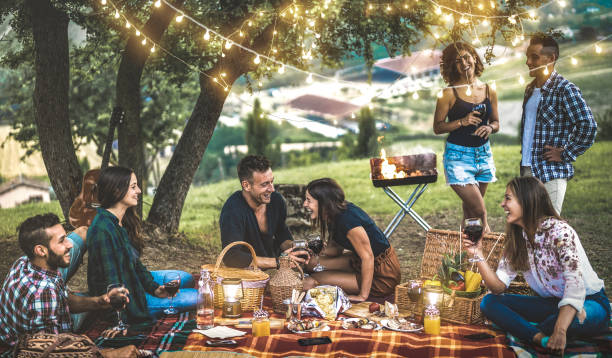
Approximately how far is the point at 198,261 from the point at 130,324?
11.0ft

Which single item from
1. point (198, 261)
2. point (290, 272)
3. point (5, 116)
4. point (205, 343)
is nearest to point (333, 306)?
point (290, 272)

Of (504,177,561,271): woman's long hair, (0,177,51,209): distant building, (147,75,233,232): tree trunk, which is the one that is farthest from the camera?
(0,177,51,209): distant building

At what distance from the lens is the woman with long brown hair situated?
141 inches

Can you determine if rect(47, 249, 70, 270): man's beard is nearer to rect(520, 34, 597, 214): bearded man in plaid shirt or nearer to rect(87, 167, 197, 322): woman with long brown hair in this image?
rect(87, 167, 197, 322): woman with long brown hair

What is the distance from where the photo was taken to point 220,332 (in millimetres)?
3516

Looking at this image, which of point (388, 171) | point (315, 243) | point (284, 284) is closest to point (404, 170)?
point (388, 171)

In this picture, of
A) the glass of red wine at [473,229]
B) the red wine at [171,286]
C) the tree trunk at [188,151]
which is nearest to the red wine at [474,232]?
the glass of red wine at [473,229]

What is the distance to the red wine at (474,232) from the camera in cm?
330

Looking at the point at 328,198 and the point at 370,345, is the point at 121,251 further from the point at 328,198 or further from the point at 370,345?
the point at 370,345

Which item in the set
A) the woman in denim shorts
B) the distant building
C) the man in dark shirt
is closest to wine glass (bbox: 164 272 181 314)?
the man in dark shirt

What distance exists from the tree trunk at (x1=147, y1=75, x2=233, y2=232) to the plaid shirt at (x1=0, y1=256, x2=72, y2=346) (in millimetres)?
3923

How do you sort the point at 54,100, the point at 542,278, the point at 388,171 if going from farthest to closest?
the point at 54,100
the point at 388,171
the point at 542,278

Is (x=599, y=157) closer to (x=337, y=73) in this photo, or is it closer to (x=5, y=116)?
(x=337, y=73)

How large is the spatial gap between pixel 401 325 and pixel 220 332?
1.05 m
